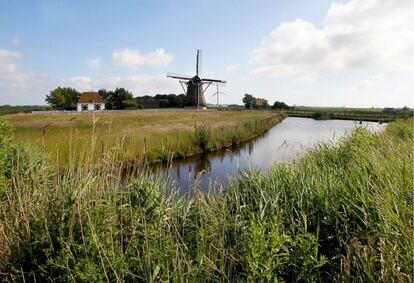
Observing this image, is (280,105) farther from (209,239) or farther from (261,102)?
(209,239)

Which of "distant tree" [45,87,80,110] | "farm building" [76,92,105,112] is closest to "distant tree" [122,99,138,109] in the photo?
"farm building" [76,92,105,112]

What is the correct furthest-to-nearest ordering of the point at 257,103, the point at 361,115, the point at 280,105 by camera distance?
the point at 257,103
the point at 280,105
the point at 361,115

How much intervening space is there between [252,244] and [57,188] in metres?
2.52

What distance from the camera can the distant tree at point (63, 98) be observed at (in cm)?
7112

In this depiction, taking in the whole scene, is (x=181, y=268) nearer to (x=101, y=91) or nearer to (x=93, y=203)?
(x=93, y=203)

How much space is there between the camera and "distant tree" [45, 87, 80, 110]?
7112 cm

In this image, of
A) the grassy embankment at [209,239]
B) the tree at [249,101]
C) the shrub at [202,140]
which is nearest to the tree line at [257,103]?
the tree at [249,101]

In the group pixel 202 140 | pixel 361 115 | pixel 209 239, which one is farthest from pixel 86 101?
pixel 209 239

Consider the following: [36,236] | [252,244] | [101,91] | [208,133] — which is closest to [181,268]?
[252,244]

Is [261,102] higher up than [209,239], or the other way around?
[261,102]

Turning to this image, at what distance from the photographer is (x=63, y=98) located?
72.4 metres

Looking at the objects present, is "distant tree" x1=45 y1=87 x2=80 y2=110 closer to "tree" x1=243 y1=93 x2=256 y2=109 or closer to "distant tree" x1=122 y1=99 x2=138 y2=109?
"distant tree" x1=122 y1=99 x2=138 y2=109

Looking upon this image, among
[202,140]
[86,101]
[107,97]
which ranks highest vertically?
[107,97]

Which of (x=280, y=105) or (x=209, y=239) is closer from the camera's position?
(x=209, y=239)
